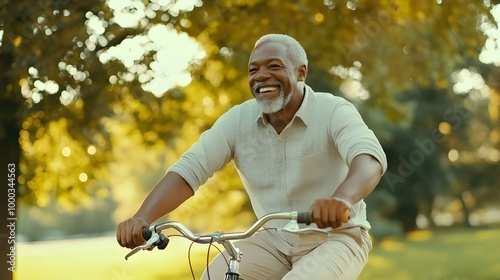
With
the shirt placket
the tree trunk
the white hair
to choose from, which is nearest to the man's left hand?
the shirt placket

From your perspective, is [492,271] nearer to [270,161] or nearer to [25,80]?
[25,80]

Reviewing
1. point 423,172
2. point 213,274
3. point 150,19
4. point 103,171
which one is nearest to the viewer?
point 213,274

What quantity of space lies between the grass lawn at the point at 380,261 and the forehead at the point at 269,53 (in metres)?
16.4

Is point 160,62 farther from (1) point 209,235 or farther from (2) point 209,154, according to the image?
(1) point 209,235

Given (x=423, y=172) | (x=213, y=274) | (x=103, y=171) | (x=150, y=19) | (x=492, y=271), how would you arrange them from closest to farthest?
(x=213, y=274) < (x=150, y=19) < (x=103, y=171) < (x=492, y=271) < (x=423, y=172)

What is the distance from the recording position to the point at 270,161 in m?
3.84

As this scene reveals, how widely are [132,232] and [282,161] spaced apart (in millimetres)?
762

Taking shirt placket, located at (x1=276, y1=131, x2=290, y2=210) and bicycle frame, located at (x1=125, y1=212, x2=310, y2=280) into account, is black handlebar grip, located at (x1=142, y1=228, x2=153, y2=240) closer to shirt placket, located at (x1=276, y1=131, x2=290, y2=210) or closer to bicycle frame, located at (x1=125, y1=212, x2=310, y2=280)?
bicycle frame, located at (x1=125, y1=212, x2=310, y2=280)

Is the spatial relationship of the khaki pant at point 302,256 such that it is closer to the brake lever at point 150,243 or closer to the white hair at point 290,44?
the brake lever at point 150,243

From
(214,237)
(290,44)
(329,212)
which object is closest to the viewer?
(329,212)

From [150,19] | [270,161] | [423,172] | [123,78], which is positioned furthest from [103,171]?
[423,172]

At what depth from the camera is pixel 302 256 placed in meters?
3.77

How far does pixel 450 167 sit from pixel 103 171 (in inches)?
640

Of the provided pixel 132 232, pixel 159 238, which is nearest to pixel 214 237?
pixel 159 238
